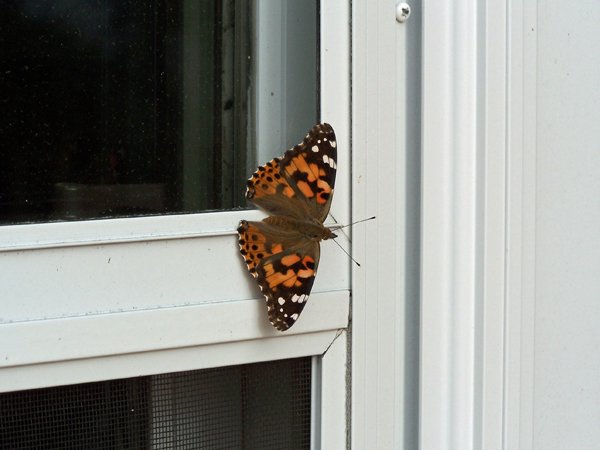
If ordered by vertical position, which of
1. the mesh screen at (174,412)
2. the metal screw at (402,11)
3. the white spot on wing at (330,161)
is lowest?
the mesh screen at (174,412)

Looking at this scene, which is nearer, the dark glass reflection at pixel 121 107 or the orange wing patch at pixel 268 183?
the dark glass reflection at pixel 121 107

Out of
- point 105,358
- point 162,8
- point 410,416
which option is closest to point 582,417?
point 410,416

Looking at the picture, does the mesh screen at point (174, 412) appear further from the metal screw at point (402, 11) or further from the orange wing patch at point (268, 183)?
the metal screw at point (402, 11)

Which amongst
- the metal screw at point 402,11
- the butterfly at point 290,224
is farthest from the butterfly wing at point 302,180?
the metal screw at point 402,11

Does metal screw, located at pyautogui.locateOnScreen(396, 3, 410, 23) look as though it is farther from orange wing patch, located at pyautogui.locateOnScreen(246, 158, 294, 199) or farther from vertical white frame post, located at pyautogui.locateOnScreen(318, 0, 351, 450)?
orange wing patch, located at pyautogui.locateOnScreen(246, 158, 294, 199)

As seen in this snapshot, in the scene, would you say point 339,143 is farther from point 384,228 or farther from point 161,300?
point 161,300

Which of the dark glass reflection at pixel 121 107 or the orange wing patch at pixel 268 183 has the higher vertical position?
the dark glass reflection at pixel 121 107

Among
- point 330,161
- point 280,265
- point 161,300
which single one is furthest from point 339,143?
point 161,300

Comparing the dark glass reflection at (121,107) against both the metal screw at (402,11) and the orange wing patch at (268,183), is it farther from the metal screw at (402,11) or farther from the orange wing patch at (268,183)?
the metal screw at (402,11)
